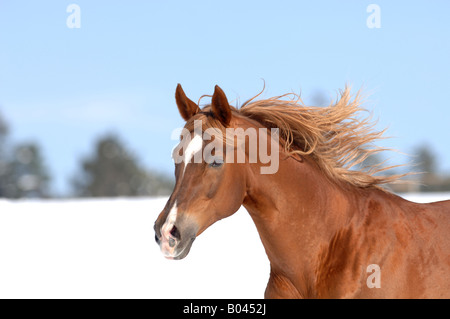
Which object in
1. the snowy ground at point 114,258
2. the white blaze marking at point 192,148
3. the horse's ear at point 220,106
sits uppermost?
the horse's ear at point 220,106

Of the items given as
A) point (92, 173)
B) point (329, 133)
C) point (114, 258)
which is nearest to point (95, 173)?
point (92, 173)

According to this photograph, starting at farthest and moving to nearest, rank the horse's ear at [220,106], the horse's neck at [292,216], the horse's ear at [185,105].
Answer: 1. the horse's ear at [185,105]
2. the horse's neck at [292,216]
3. the horse's ear at [220,106]

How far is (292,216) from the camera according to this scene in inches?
121

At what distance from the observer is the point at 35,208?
9594 mm

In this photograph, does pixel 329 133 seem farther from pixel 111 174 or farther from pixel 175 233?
pixel 111 174

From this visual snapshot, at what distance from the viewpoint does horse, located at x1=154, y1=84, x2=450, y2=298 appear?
9.25 ft

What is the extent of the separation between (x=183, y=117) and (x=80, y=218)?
6.61 m

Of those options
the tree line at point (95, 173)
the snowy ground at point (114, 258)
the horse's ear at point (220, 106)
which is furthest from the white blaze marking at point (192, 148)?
the tree line at point (95, 173)

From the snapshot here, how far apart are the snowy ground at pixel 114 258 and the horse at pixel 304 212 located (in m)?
3.84

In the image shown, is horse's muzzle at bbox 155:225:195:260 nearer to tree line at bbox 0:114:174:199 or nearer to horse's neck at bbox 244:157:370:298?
horse's neck at bbox 244:157:370:298

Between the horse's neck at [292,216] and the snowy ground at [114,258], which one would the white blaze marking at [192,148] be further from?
the snowy ground at [114,258]

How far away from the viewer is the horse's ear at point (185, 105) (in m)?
3.16
